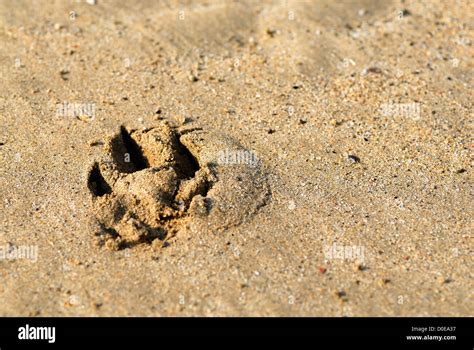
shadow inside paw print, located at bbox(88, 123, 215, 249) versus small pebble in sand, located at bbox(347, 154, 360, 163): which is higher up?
small pebble in sand, located at bbox(347, 154, 360, 163)

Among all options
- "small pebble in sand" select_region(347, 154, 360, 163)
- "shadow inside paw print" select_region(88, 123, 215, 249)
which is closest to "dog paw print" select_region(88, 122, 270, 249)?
"shadow inside paw print" select_region(88, 123, 215, 249)

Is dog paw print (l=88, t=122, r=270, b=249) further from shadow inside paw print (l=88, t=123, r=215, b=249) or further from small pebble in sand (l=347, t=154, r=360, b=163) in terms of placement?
small pebble in sand (l=347, t=154, r=360, b=163)

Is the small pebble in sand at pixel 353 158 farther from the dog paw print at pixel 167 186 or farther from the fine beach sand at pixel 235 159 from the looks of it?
the dog paw print at pixel 167 186

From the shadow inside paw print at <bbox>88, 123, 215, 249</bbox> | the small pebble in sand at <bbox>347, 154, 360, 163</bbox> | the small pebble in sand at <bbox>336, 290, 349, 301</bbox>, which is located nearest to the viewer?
the small pebble in sand at <bbox>336, 290, 349, 301</bbox>

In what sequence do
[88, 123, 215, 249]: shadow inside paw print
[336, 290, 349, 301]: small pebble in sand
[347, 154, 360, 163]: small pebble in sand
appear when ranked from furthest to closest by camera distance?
1. [347, 154, 360, 163]: small pebble in sand
2. [88, 123, 215, 249]: shadow inside paw print
3. [336, 290, 349, 301]: small pebble in sand

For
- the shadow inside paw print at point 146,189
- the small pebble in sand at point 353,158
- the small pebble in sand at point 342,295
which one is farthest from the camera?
the small pebble in sand at point 353,158

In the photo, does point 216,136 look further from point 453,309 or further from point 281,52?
point 453,309

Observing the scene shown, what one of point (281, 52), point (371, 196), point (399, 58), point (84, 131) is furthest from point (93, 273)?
point (399, 58)

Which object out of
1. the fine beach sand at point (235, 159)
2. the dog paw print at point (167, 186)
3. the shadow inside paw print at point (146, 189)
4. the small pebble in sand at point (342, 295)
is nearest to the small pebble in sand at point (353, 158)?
the fine beach sand at point (235, 159)

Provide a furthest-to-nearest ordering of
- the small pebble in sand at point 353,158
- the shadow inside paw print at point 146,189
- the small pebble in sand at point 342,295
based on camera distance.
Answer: the small pebble in sand at point 353,158 → the shadow inside paw print at point 146,189 → the small pebble in sand at point 342,295
